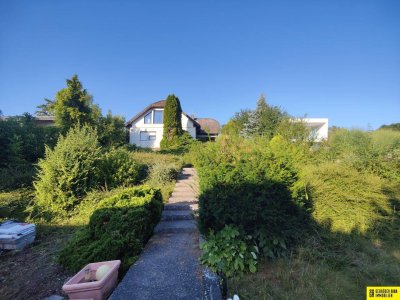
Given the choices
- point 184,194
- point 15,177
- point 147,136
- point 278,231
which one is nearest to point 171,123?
point 147,136

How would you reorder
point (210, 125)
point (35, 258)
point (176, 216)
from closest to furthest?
point (35, 258) → point (176, 216) → point (210, 125)

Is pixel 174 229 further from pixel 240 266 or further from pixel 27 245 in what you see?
pixel 27 245

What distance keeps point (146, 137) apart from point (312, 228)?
882 inches

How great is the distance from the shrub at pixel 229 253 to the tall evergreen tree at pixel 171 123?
17040mm

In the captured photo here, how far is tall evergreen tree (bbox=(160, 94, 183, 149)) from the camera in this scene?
65.3 feet

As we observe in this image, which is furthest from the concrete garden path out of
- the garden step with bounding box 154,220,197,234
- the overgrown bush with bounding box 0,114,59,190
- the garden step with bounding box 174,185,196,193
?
the overgrown bush with bounding box 0,114,59,190

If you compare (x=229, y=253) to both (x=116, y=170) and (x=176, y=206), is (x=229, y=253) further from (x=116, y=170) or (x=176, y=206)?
(x=116, y=170)

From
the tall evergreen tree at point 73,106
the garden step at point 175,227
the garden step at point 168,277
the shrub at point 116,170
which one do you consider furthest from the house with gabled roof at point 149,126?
the garden step at point 168,277

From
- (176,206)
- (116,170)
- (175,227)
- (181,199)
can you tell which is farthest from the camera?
(116,170)

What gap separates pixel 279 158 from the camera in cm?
329

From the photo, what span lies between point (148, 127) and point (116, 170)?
59.5 feet

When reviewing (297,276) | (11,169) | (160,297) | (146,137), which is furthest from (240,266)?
(146,137)

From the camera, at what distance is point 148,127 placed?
79.6 feet

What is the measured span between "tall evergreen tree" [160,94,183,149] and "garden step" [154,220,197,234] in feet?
50.5
